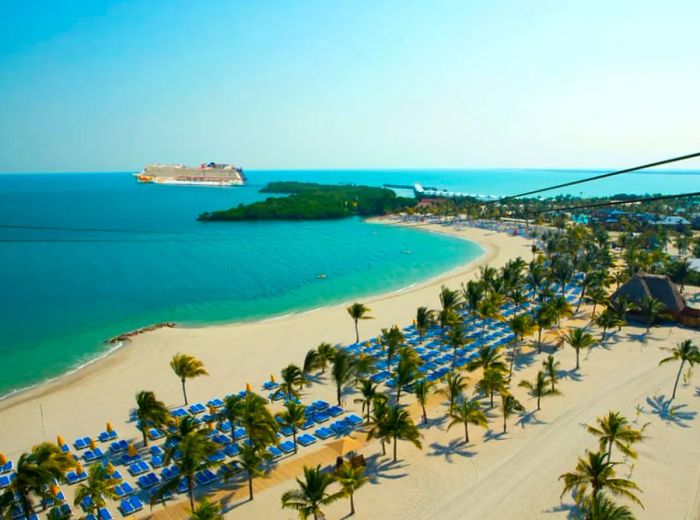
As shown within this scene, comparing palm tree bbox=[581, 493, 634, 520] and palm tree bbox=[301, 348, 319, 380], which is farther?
palm tree bbox=[301, 348, 319, 380]

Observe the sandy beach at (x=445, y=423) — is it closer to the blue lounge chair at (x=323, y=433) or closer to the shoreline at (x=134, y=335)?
the shoreline at (x=134, y=335)

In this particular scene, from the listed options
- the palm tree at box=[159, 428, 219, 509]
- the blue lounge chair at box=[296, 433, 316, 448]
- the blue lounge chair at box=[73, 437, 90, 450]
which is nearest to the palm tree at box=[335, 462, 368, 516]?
the palm tree at box=[159, 428, 219, 509]

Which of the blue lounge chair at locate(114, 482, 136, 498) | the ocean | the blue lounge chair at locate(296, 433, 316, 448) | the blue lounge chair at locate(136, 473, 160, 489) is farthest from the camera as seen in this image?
the ocean

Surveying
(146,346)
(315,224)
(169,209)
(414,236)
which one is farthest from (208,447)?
(169,209)

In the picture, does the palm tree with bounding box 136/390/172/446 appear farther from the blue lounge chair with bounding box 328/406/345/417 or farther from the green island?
the green island

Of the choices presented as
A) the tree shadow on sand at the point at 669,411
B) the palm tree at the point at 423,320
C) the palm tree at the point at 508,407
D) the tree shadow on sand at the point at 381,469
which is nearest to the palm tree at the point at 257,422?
the tree shadow on sand at the point at 381,469

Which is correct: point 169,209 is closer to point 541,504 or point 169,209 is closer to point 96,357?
point 96,357

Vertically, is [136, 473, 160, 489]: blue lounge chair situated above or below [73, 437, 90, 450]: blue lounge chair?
below
